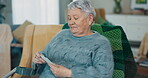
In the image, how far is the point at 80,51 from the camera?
1279 mm

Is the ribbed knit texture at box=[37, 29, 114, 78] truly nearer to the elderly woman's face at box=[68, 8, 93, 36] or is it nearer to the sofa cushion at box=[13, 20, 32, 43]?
the elderly woman's face at box=[68, 8, 93, 36]

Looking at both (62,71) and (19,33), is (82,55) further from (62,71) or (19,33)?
(19,33)

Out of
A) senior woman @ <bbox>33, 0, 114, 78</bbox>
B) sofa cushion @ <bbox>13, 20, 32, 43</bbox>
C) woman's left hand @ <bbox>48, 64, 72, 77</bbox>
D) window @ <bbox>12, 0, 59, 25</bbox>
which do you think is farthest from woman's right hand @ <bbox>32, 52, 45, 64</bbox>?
window @ <bbox>12, 0, 59, 25</bbox>

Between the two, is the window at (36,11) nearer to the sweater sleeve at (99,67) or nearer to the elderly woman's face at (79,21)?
the elderly woman's face at (79,21)

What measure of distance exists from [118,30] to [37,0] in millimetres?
2915

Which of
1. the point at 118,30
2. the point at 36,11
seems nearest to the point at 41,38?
the point at 118,30

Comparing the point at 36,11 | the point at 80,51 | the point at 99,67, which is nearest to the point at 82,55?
the point at 80,51

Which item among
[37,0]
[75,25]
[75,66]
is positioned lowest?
[75,66]

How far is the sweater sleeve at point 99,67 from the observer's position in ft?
3.85

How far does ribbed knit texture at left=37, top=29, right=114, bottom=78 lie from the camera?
118cm

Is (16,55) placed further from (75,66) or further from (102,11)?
(102,11)

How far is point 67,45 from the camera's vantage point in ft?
4.38

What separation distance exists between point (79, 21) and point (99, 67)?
29 centimetres

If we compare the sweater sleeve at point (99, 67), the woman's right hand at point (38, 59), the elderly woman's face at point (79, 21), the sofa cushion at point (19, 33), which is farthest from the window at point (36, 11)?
the sweater sleeve at point (99, 67)
